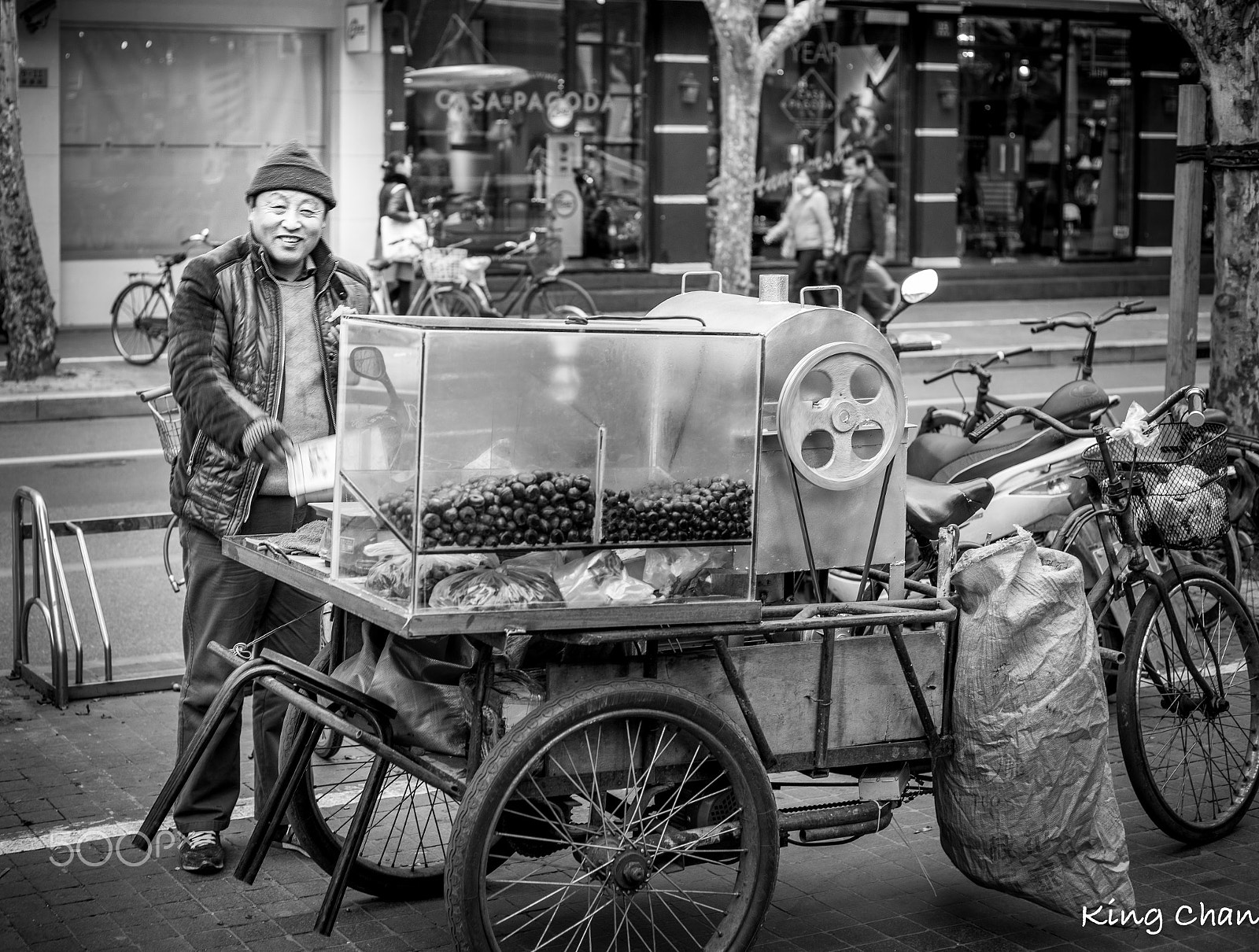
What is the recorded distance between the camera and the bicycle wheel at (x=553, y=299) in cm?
1625

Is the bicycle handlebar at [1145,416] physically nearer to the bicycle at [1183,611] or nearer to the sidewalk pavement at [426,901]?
the bicycle at [1183,611]

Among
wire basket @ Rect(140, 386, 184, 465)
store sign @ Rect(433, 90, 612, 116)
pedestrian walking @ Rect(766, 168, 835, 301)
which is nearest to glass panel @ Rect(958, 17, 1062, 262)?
store sign @ Rect(433, 90, 612, 116)

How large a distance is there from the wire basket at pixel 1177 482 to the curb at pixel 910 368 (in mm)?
2960

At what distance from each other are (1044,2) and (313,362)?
20809 mm

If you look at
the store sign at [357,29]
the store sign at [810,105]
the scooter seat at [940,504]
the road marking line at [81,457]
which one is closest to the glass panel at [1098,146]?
the store sign at [810,105]

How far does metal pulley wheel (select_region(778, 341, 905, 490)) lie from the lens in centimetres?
405

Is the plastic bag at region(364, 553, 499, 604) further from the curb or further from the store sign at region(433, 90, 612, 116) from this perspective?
the store sign at region(433, 90, 612, 116)

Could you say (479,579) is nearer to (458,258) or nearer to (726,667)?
(726,667)

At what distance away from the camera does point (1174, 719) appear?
5.41m

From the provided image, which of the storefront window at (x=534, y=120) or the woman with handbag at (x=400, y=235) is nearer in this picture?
the woman with handbag at (x=400, y=235)

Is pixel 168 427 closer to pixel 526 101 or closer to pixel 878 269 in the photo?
pixel 878 269

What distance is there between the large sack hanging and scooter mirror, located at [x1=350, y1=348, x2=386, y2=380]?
1649mm

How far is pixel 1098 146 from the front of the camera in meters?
24.9

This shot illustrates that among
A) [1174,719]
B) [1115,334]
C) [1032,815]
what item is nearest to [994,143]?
[1115,334]
